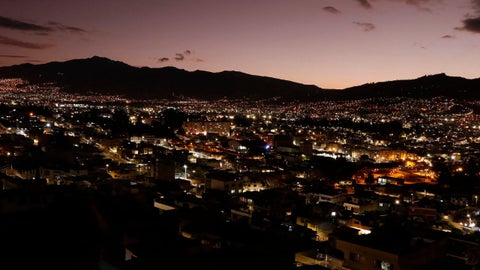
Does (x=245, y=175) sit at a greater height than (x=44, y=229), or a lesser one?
lesser

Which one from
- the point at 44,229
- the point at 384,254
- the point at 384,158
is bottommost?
the point at 384,158

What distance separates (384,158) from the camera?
29828 mm

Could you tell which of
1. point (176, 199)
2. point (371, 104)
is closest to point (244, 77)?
point (371, 104)

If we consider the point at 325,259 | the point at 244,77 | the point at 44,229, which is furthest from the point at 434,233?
the point at 244,77

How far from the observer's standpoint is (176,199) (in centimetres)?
1171

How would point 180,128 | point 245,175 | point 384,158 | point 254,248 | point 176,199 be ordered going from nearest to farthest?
point 254,248, point 176,199, point 245,175, point 384,158, point 180,128

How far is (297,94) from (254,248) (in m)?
106

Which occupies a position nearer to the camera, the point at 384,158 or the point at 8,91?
the point at 384,158

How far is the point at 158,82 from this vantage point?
399 feet

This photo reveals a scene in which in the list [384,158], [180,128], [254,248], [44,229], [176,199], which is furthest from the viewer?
[180,128]

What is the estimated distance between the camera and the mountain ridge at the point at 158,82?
105 m

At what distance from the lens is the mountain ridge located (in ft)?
346

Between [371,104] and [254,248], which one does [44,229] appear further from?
[371,104]

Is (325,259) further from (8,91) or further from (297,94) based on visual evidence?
(297,94)
